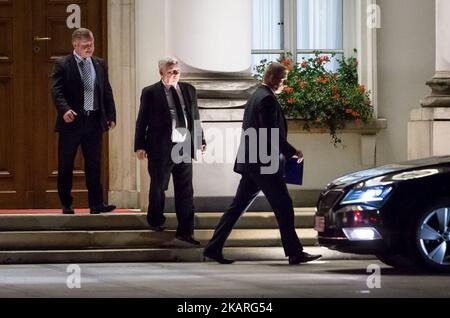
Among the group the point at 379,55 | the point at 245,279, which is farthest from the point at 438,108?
the point at 245,279

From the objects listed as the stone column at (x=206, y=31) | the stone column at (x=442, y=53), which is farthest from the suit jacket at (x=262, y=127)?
the stone column at (x=442, y=53)

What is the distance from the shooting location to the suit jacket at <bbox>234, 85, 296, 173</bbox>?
15031mm

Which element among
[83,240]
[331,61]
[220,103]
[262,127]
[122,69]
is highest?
[331,61]

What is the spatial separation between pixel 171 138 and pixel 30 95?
3.30m

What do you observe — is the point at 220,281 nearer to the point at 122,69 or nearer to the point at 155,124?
the point at 155,124

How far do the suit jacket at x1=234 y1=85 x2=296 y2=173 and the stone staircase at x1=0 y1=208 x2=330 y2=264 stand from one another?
4.43ft

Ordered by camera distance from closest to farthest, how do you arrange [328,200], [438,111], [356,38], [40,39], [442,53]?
1. [328,200]
2. [438,111]
3. [442,53]
4. [40,39]
5. [356,38]

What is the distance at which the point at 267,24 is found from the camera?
19.5 m

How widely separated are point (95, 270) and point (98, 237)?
135 centimetres

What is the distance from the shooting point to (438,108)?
17.7 meters

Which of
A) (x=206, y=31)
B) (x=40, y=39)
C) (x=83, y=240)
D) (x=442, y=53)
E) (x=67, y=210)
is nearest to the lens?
(x=83, y=240)

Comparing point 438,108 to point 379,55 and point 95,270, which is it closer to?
point 379,55

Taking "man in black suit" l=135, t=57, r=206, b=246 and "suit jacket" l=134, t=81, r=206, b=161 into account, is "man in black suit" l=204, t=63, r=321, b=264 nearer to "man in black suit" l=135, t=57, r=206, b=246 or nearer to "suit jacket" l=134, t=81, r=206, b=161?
"man in black suit" l=135, t=57, r=206, b=246

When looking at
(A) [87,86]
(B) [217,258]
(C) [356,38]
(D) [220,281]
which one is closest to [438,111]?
(C) [356,38]
